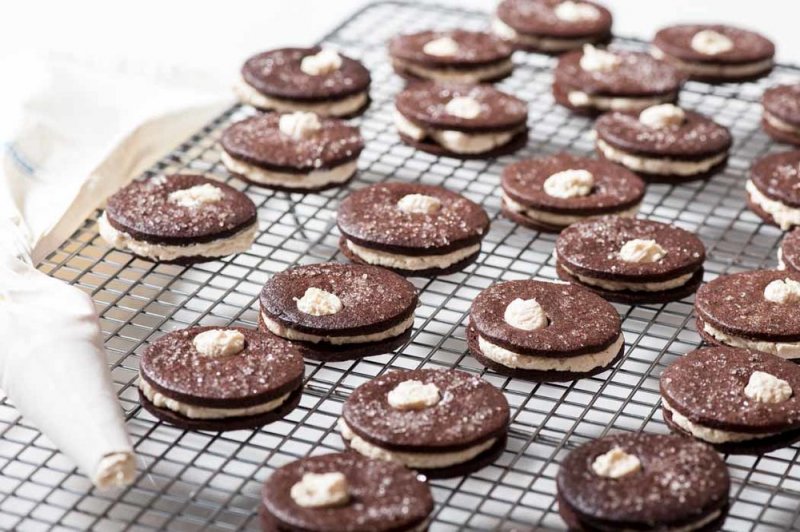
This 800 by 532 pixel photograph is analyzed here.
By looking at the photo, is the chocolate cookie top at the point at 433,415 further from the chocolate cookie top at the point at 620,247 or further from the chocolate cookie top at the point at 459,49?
the chocolate cookie top at the point at 459,49

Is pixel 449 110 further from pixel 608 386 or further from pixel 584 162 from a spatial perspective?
pixel 608 386

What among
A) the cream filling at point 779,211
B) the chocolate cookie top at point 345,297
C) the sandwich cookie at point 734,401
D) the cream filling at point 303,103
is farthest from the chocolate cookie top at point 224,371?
the cream filling at point 779,211

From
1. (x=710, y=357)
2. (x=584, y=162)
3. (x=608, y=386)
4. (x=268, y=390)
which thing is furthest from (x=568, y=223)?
(x=268, y=390)

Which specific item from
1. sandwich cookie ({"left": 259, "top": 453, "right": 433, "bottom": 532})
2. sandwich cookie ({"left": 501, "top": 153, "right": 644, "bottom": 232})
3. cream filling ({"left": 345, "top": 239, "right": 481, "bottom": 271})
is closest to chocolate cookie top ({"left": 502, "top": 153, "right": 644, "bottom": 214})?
sandwich cookie ({"left": 501, "top": 153, "right": 644, "bottom": 232})

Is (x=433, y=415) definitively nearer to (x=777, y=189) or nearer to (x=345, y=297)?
(x=345, y=297)

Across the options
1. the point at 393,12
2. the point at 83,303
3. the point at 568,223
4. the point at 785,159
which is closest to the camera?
the point at 83,303
